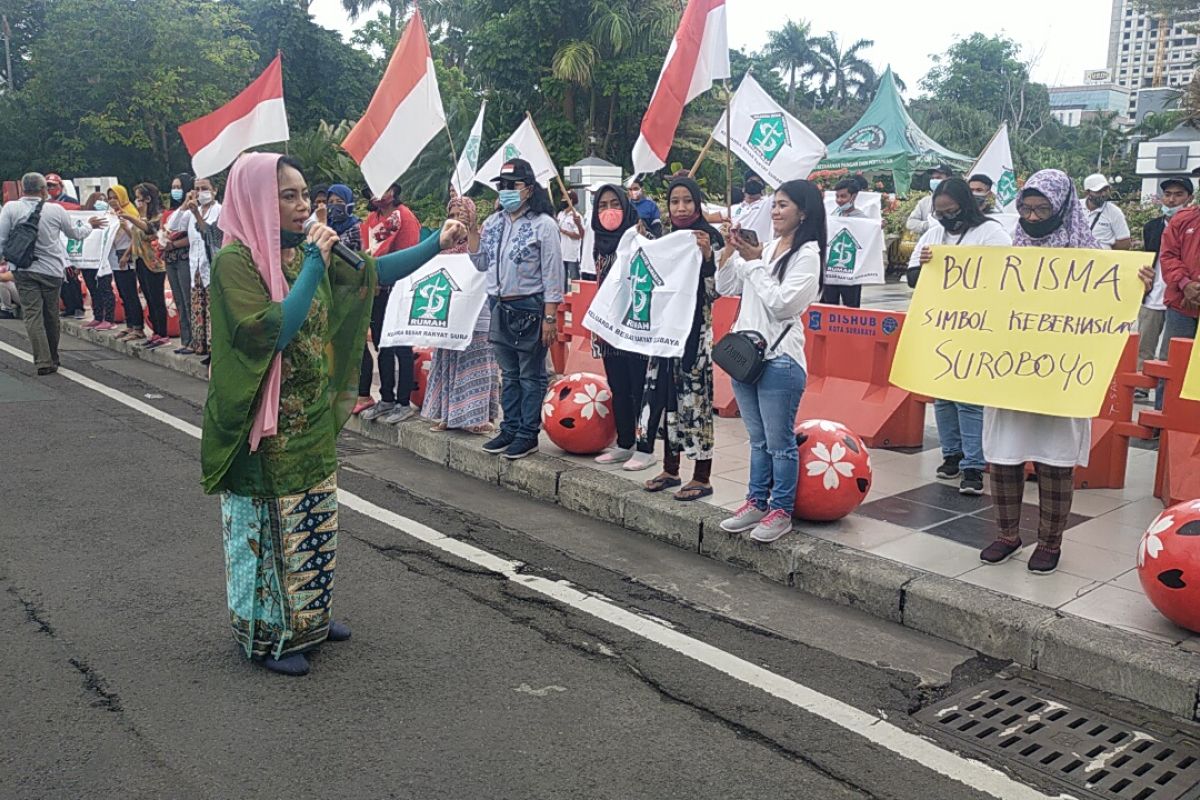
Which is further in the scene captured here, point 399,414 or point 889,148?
point 889,148

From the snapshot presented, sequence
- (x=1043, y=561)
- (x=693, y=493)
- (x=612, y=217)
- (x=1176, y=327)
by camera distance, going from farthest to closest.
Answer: (x=1176, y=327), (x=612, y=217), (x=693, y=493), (x=1043, y=561)

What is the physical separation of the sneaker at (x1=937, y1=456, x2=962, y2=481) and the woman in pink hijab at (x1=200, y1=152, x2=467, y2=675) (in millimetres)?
3854

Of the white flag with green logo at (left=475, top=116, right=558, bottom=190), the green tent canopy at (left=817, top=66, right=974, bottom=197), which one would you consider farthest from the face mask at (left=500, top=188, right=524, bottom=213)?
the green tent canopy at (left=817, top=66, right=974, bottom=197)

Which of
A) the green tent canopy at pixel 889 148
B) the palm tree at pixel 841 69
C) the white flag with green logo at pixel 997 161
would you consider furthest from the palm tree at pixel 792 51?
the white flag with green logo at pixel 997 161

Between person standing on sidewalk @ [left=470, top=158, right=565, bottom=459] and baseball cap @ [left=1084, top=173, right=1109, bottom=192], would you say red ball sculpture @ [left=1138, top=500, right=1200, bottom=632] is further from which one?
baseball cap @ [left=1084, top=173, right=1109, bottom=192]

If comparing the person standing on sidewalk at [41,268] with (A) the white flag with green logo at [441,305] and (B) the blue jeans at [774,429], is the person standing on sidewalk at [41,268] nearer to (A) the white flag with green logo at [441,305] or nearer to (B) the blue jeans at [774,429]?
(A) the white flag with green logo at [441,305]

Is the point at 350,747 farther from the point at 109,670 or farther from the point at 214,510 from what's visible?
the point at 214,510

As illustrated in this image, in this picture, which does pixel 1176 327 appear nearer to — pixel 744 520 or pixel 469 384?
pixel 744 520

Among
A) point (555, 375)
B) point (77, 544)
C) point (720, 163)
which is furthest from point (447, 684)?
point (720, 163)

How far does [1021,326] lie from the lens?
5.21 metres

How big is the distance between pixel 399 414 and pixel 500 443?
59.0 inches

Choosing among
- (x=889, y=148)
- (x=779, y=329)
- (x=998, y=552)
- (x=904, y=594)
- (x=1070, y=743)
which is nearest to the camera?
(x=1070, y=743)

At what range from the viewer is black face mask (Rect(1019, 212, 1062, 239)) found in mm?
5613

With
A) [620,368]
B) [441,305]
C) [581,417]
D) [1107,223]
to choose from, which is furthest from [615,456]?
[1107,223]
